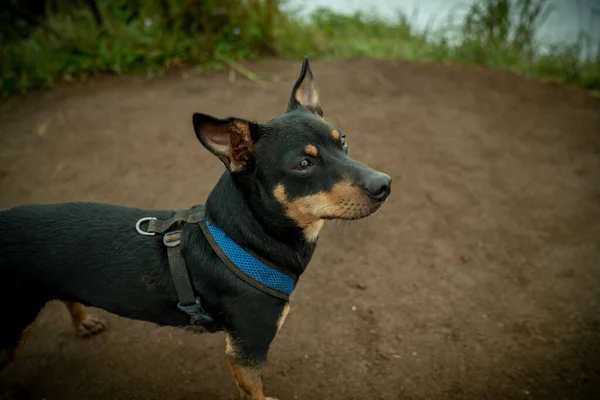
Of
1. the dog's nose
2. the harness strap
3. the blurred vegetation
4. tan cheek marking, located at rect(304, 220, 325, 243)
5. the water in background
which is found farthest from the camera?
the water in background

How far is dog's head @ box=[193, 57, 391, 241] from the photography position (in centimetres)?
210

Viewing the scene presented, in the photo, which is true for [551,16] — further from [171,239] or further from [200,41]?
[171,239]

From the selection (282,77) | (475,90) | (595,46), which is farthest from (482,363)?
(595,46)

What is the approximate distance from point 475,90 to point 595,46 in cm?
218

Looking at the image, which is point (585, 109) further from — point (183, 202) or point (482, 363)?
point (183, 202)

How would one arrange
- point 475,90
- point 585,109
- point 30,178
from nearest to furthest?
point 30,178, point 585,109, point 475,90

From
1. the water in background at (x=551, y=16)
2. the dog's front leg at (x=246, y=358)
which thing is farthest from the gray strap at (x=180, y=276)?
the water in background at (x=551, y=16)

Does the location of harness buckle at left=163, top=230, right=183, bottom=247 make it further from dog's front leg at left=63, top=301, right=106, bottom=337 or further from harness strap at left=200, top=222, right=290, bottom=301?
dog's front leg at left=63, top=301, right=106, bottom=337

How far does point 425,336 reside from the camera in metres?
3.02

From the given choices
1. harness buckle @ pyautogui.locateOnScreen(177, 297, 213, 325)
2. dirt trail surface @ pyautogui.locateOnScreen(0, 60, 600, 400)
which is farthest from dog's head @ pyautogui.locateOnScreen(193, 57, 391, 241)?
dirt trail surface @ pyautogui.locateOnScreen(0, 60, 600, 400)

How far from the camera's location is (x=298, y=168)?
7.07ft

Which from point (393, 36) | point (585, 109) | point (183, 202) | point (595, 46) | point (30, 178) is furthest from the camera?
point (393, 36)

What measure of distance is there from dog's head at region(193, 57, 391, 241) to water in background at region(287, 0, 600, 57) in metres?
5.91

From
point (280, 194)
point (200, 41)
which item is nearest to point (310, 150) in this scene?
point (280, 194)
